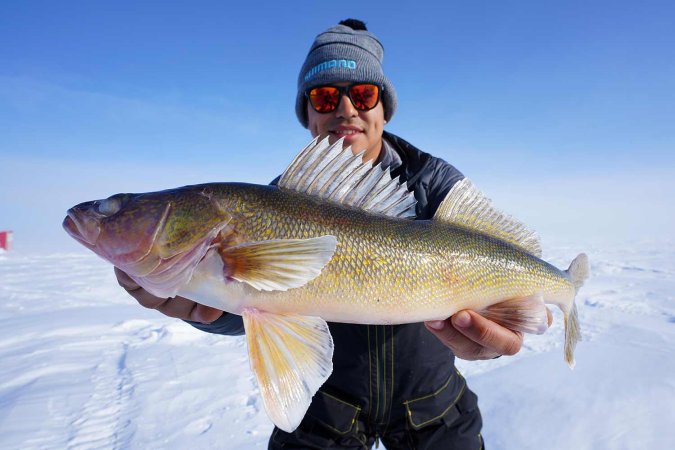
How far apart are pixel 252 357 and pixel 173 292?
0.48 m

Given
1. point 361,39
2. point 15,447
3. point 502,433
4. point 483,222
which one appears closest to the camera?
point 483,222

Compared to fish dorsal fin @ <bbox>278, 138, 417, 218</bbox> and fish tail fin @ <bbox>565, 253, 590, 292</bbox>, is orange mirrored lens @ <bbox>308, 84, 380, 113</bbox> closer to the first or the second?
fish dorsal fin @ <bbox>278, 138, 417, 218</bbox>

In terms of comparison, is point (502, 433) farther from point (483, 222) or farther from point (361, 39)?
point (361, 39)

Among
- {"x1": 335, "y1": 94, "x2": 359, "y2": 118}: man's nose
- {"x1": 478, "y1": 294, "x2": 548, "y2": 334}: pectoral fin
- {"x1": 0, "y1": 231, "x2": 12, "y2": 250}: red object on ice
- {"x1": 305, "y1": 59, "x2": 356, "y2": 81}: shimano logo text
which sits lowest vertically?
{"x1": 0, "y1": 231, "x2": 12, "y2": 250}: red object on ice

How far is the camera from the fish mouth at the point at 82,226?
1.74 meters

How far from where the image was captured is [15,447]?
2891 mm

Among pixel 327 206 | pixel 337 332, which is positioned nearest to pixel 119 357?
pixel 337 332

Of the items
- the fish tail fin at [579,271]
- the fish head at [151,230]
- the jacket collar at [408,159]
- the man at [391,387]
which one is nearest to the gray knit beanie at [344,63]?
the jacket collar at [408,159]

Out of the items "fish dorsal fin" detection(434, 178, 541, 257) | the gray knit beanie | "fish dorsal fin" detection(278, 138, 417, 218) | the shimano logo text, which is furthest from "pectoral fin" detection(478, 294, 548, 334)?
the shimano logo text

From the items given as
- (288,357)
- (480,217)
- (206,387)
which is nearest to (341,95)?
(480,217)

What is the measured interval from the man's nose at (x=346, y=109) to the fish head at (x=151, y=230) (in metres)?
1.67

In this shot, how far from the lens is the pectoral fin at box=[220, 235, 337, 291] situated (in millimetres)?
1645

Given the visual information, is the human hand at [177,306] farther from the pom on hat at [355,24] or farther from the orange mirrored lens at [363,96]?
the pom on hat at [355,24]

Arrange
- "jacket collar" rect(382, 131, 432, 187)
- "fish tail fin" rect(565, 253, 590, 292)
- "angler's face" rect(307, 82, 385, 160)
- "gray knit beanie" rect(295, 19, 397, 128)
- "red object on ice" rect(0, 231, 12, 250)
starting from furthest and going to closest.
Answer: "red object on ice" rect(0, 231, 12, 250) → "gray knit beanie" rect(295, 19, 397, 128) → "angler's face" rect(307, 82, 385, 160) → "jacket collar" rect(382, 131, 432, 187) → "fish tail fin" rect(565, 253, 590, 292)
